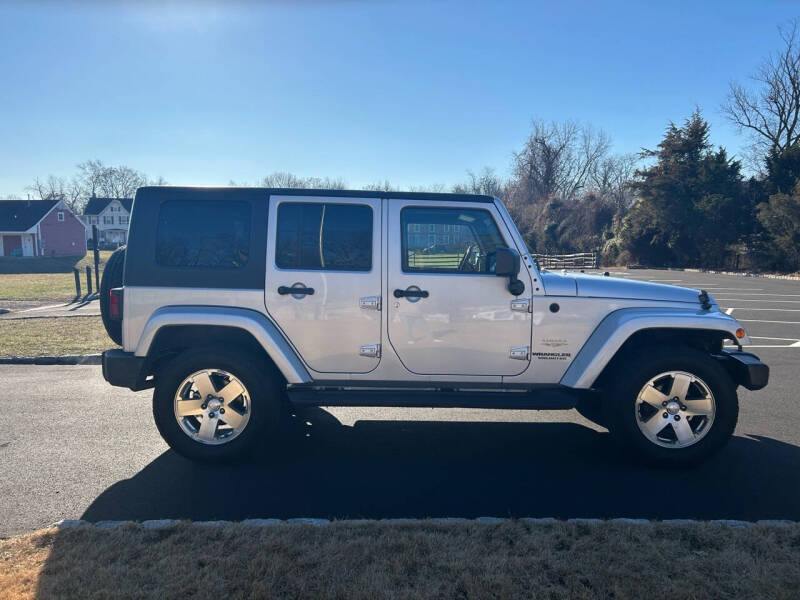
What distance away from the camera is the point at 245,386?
4488 mm

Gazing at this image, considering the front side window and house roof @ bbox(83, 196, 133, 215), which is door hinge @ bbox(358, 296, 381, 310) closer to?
the front side window

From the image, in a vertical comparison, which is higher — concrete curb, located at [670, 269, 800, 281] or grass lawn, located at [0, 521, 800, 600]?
concrete curb, located at [670, 269, 800, 281]

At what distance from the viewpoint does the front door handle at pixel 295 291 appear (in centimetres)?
454

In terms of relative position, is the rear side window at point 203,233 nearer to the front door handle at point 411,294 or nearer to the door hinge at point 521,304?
the front door handle at point 411,294

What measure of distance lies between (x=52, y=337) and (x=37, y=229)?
55976 millimetres

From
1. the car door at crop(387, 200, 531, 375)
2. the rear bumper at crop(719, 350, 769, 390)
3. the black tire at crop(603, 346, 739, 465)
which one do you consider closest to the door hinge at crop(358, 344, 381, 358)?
the car door at crop(387, 200, 531, 375)

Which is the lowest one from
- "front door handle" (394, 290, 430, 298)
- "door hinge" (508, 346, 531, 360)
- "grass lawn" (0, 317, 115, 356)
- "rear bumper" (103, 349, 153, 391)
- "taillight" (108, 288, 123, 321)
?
"grass lawn" (0, 317, 115, 356)

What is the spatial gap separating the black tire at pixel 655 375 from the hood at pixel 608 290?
0.46 meters

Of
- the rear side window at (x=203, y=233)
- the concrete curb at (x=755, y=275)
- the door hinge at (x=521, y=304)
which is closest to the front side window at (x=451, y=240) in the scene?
the door hinge at (x=521, y=304)

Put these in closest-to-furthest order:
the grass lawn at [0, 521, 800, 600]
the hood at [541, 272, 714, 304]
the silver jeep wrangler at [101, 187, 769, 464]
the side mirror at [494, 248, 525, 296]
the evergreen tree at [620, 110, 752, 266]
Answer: the grass lawn at [0, 521, 800, 600] < the side mirror at [494, 248, 525, 296] < the silver jeep wrangler at [101, 187, 769, 464] < the hood at [541, 272, 714, 304] < the evergreen tree at [620, 110, 752, 266]

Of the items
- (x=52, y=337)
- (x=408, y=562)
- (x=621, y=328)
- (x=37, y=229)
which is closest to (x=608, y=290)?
(x=621, y=328)

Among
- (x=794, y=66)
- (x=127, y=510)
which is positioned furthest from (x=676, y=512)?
(x=794, y=66)

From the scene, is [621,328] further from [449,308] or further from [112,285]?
[112,285]

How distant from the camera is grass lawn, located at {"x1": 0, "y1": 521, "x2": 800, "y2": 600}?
2787mm
